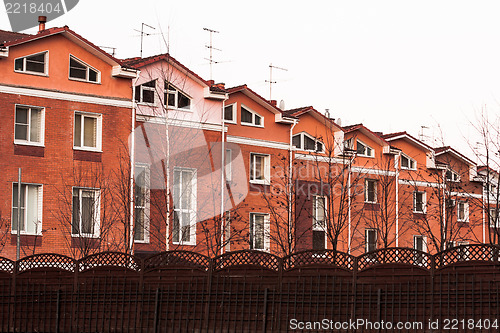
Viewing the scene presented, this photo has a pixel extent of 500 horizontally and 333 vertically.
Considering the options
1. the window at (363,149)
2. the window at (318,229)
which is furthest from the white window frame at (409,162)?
the window at (318,229)

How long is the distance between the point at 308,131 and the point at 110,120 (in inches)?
511

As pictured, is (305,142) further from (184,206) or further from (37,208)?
(37,208)

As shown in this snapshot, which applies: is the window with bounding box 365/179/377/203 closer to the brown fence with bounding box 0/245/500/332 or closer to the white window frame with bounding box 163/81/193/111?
the white window frame with bounding box 163/81/193/111

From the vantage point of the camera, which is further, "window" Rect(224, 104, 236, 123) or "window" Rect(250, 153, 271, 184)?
"window" Rect(250, 153, 271, 184)

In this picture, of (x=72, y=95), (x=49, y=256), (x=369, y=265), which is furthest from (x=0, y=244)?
(x=369, y=265)

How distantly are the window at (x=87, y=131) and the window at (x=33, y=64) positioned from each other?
2.06 meters

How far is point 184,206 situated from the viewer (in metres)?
32.0

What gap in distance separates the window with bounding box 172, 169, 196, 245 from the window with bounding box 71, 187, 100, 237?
3.46 metres

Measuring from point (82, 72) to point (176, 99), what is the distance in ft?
14.0

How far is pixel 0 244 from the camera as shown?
27.1 metres

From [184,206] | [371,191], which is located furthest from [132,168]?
[371,191]

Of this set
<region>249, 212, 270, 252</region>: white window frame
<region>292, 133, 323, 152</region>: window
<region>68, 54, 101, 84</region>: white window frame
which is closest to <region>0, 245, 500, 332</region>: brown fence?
<region>68, 54, 101, 84</region>: white window frame

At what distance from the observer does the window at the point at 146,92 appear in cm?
3125

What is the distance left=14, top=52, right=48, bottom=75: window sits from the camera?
2792 cm
